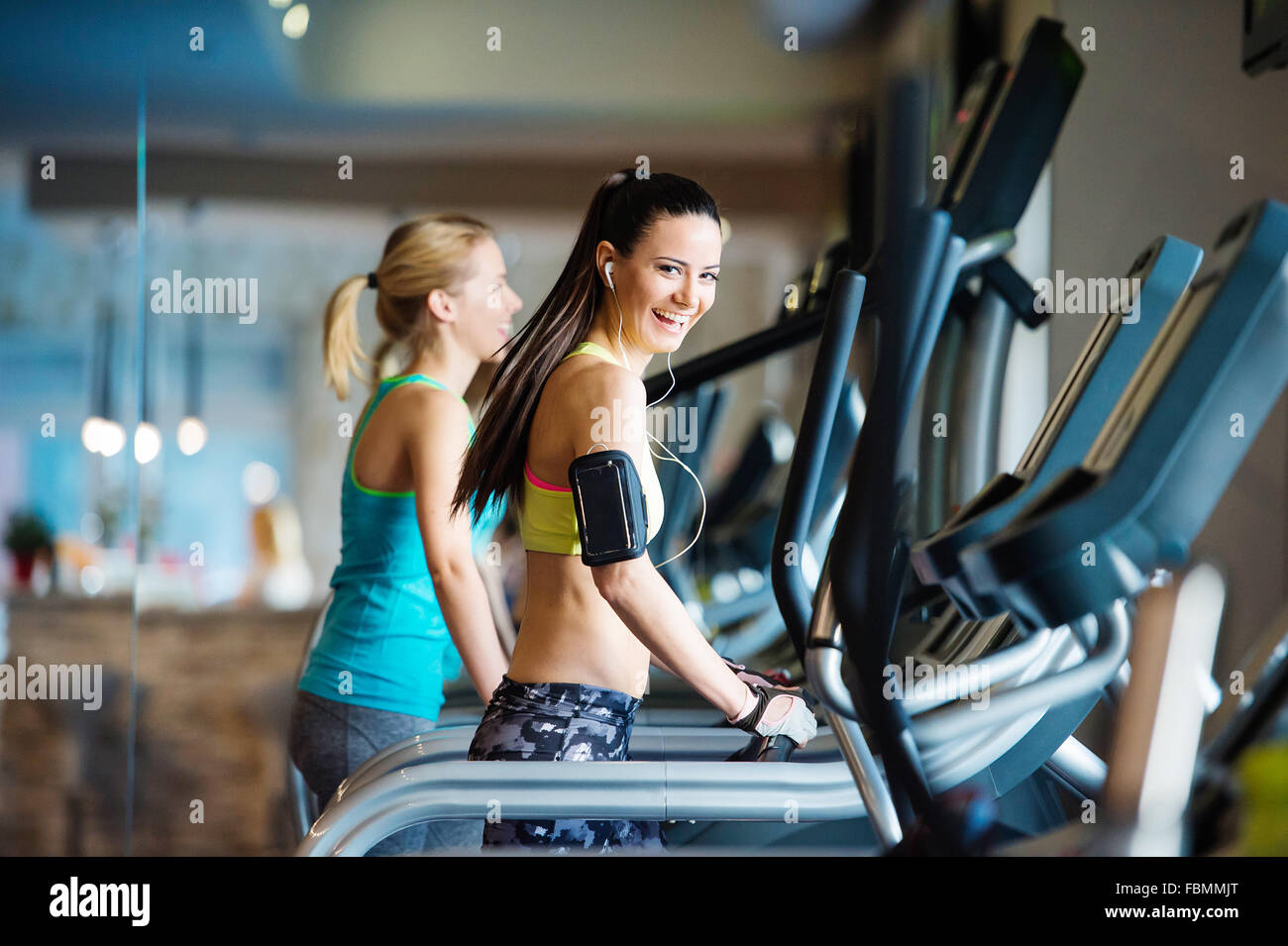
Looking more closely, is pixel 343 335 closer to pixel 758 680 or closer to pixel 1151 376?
pixel 758 680

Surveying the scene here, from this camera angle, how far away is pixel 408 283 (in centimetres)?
201

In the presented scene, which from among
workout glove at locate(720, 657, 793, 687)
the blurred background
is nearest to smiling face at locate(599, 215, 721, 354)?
workout glove at locate(720, 657, 793, 687)

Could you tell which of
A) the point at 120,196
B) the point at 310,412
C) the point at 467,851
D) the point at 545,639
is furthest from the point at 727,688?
the point at 120,196

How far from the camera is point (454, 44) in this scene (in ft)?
8.21

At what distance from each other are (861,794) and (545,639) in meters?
0.48

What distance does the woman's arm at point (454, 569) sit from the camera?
1.72 m

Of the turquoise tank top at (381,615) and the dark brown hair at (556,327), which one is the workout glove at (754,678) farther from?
the turquoise tank top at (381,615)

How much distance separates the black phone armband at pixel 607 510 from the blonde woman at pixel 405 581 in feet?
1.31

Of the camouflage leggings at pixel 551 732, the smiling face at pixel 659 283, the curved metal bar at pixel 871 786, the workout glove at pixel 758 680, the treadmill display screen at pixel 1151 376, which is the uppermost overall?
the smiling face at pixel 659 283

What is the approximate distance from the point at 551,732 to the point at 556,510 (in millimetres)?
268

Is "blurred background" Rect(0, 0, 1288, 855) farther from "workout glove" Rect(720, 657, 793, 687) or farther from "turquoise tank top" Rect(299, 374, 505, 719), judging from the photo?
"workout glove" Rect(720, 657, 793, 687)

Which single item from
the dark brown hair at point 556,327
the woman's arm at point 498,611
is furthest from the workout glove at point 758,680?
the woman's arm at point 498,611

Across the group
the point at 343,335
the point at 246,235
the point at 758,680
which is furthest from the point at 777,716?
the point at 246,235

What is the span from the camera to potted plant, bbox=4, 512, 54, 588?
2.46m
